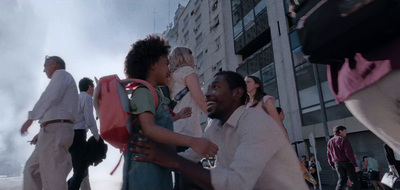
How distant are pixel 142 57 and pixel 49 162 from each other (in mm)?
1918

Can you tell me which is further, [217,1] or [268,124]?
[217,1]

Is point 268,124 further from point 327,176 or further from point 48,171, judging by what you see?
point 327,176

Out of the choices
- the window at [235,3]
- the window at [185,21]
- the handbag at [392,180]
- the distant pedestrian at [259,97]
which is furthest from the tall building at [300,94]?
the window at [185,21]

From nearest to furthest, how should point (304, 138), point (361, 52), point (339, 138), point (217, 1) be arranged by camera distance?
1. point (361, 52)
2. point (339, 138)
3. point (304, 138)
4. point (217, 1)

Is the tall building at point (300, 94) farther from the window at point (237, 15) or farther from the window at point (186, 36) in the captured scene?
the window at point (186, 36)

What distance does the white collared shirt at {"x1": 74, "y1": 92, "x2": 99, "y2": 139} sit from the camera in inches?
162

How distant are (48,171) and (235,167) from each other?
261cm

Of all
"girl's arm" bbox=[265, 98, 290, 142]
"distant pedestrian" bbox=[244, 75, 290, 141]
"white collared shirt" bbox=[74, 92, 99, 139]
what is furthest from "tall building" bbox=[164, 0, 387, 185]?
"white collared shirt" bbox=[74, 92, 99, 139]

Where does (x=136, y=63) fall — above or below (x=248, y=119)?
above

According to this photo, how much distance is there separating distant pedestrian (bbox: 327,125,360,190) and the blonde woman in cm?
536

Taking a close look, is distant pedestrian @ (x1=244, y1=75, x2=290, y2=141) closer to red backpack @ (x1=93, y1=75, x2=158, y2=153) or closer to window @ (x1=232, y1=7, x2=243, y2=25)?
red backpack @ (x1=93, y1=75, x2=158, y2=153)

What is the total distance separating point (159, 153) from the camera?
1322 mm

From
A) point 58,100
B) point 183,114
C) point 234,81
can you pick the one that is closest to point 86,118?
point 58,100

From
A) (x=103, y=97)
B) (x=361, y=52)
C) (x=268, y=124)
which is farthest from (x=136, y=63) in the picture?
(x=361, y=52)
